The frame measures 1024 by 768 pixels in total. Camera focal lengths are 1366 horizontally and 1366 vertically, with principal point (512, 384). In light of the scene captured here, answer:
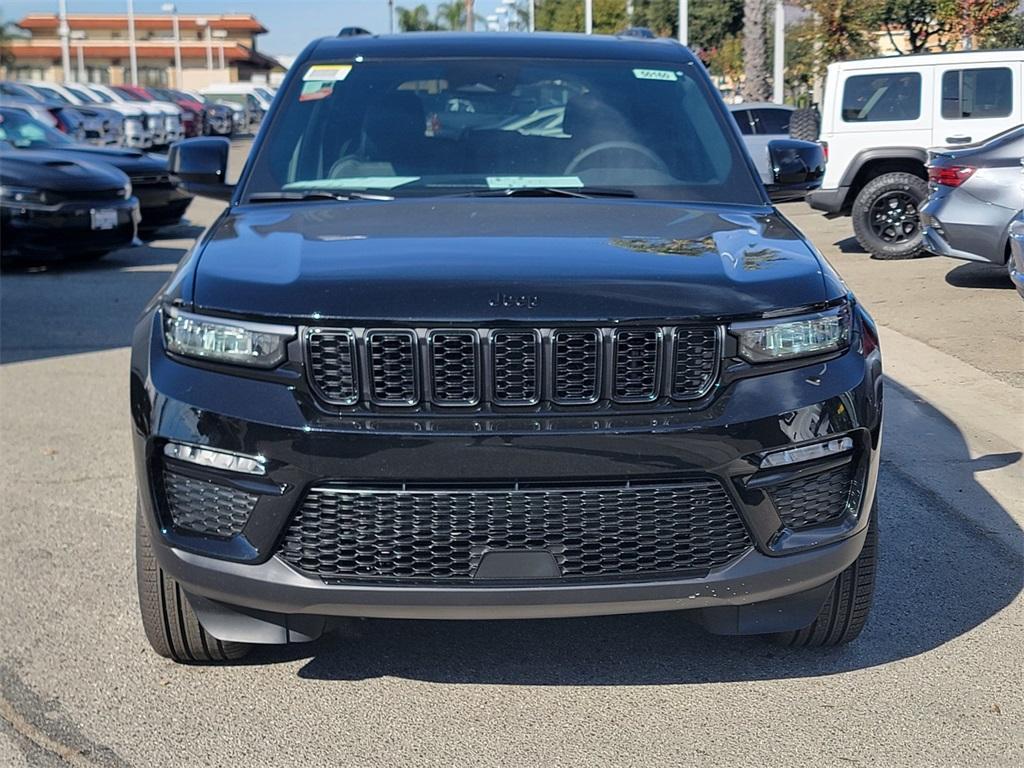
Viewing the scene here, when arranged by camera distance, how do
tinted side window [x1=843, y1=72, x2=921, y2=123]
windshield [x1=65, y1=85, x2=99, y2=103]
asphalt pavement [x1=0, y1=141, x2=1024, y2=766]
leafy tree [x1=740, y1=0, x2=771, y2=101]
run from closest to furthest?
1. asphalt pavement [x1=0, y1=141, x2=1024, y2=766]
2. tinted side window [x1=843, y1=72, x2=921, y2=123]
3. leafy tree [x1=740, y1=0, x2=771, y2=101]
4. windshield [x1=65, y1=85, x2=99, y2=103]

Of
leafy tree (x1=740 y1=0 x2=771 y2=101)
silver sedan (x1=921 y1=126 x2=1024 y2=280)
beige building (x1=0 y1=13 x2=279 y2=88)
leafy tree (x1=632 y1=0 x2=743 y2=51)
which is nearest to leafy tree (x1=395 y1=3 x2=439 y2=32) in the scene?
beige building (x1=0 y1=13 x2=279 y2=88)

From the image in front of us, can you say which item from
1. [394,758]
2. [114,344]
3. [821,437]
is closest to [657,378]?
[821,437]

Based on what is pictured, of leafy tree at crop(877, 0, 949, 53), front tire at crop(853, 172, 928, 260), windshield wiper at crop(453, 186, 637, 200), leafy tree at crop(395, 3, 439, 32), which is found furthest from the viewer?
leafy tree at crop(395, 3, 439, 32)

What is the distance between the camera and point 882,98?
14359 millimetres

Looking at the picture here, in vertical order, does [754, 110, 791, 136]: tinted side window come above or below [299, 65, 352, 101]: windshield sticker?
below

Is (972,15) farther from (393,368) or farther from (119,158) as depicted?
(393,368)

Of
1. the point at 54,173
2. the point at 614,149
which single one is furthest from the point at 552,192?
the point at 54,173

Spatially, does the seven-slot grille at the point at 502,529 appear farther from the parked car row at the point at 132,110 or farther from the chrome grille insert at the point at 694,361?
the parked car row at the point at 132,110

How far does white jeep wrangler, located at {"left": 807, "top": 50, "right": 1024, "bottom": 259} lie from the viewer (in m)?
13.9

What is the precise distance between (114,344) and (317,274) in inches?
263

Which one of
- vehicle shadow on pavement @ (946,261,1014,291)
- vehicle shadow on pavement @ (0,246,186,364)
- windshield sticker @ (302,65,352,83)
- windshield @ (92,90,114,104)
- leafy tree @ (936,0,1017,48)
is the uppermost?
leafy tree @ (936,0,1017,48)

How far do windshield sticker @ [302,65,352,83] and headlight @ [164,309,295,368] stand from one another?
1.75 meters

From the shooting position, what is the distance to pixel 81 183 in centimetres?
1343

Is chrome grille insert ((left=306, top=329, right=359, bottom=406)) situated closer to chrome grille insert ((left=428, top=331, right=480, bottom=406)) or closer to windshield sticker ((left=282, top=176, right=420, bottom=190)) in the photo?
chrome grille insert ((left=428, top=331, right=480, bottom=406))
